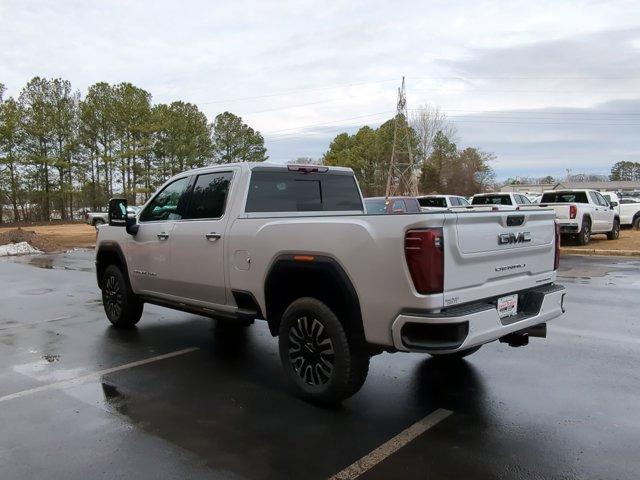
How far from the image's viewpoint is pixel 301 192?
5.71 m

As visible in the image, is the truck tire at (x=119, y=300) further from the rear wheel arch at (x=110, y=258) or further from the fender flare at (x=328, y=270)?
the fender flare at (x=328, y=270)

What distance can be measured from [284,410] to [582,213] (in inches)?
593

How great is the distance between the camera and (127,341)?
6516mm

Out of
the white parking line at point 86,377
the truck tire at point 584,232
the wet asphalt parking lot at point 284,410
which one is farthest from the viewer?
the truck tire at point 584,232

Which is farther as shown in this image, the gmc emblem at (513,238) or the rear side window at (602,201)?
the rear side window at (602,201)

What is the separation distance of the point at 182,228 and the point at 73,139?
55722mm

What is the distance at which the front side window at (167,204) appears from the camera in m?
6.07

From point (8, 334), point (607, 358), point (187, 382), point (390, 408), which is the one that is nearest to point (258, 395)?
point (187, 382)

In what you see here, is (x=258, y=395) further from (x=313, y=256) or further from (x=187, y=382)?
(x=313, y=256)

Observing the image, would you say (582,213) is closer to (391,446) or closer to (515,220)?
(515,220)

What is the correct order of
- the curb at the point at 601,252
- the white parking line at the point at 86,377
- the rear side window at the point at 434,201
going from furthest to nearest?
the rear side window at the point at 434,201, the curb at the point at 601,252, the white parking line at the point at 86,377

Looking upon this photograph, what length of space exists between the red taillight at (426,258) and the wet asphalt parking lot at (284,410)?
110cm

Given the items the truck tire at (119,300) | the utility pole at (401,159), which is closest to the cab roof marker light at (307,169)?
the truck tire at (119,300)

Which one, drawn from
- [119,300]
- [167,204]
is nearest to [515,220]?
[167,204]
